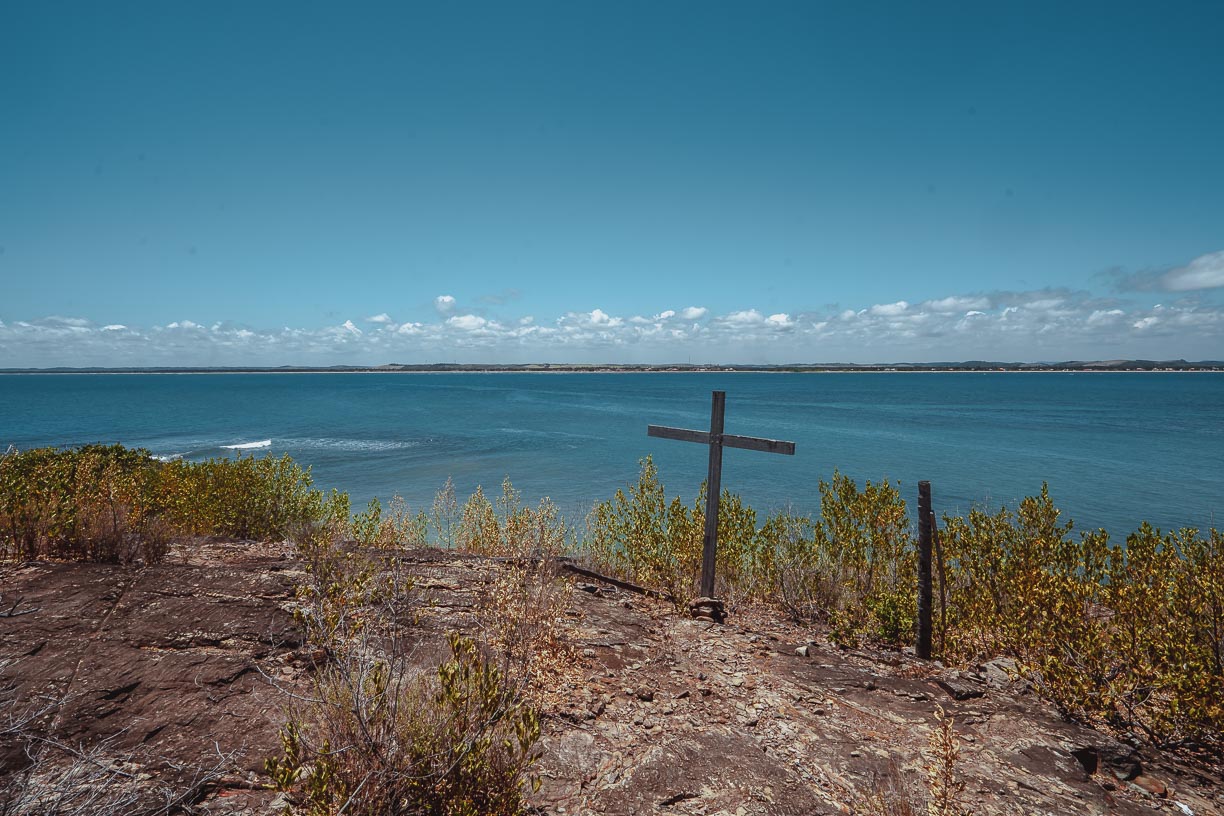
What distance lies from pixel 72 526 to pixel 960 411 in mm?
83518

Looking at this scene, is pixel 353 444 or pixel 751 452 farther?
pixel 353 444

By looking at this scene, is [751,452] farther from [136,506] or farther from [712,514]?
[136,506]

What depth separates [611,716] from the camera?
187 inches

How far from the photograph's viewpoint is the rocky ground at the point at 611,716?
12.0 feet

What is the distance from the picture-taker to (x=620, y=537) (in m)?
9.85

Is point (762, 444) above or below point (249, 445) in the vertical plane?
above

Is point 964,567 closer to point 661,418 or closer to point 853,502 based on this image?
point 853,502

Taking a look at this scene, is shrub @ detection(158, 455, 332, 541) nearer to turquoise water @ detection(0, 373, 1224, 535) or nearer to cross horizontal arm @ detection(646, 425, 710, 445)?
cross horizontal arm @ detection(646, 425, 710, 445)

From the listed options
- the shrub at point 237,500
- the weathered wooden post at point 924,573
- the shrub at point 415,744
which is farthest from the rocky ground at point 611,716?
the shrub at point 237,500

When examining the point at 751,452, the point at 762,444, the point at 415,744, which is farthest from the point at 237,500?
the point at 751,452

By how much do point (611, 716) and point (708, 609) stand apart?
9.64ft

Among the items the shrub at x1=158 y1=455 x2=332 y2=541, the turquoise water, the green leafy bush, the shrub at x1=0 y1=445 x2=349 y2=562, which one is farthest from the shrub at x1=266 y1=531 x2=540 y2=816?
the turquoise water

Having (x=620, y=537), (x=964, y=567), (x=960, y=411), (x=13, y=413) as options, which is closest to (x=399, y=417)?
(x=13, y=413)

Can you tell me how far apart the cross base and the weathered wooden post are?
89.5 inches
